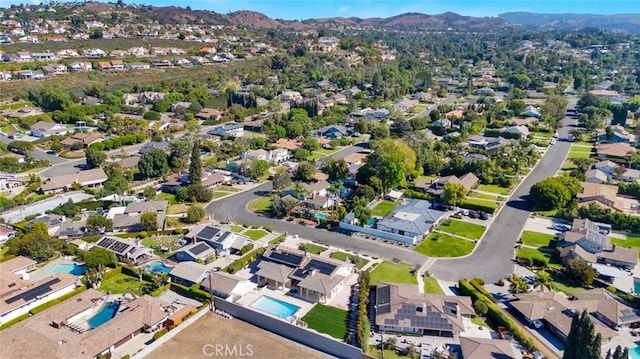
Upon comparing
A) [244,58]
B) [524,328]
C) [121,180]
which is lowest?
[524,328]

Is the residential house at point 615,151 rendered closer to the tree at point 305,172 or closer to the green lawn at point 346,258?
the tree at point 305,172

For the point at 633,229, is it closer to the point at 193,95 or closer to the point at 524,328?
the point at 524,328

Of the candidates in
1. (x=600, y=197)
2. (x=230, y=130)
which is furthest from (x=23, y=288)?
(x=600, y=197)

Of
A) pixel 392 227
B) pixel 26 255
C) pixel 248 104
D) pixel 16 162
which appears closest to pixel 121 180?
pixel 26 255

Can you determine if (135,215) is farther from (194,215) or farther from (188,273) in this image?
(188,273)

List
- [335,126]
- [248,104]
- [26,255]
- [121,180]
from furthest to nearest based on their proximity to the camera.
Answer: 1. [248,104]
2. [335,126]
3. [121,180]
4. [26,255]
